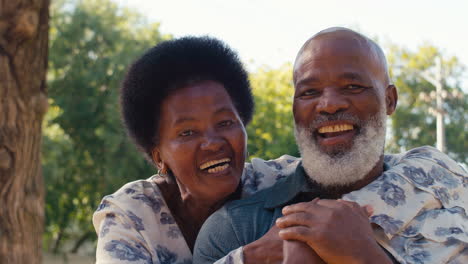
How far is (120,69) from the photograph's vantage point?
1952cm

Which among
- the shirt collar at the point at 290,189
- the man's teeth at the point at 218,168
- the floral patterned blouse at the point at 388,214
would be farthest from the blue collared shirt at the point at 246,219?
the man's teeth at the point at 218,168

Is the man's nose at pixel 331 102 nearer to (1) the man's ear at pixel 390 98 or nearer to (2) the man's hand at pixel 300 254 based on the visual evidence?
(1) the man's ear at pixel 390 98

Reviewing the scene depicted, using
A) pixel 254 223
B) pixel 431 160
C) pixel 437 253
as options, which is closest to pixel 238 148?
pixel 254 223

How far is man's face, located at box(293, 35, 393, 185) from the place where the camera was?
114 inches

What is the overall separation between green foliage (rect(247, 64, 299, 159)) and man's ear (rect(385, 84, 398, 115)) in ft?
32.6

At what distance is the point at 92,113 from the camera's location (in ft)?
66.8

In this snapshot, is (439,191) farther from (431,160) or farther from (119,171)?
(119,171)

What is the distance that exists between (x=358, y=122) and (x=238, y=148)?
0.77 metres

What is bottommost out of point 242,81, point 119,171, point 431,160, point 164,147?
point 119,171

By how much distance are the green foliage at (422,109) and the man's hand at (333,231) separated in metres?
28.3

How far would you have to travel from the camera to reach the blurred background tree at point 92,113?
59.1 ft

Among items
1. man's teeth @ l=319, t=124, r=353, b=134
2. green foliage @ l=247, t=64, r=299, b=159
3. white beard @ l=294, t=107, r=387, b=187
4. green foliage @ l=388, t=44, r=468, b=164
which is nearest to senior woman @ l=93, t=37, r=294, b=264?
white beard @ l=294, t=107, r=387, b=187

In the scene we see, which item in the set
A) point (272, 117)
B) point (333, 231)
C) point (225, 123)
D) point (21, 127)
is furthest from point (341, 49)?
point (272, 117)

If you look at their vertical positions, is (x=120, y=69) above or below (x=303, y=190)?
above
